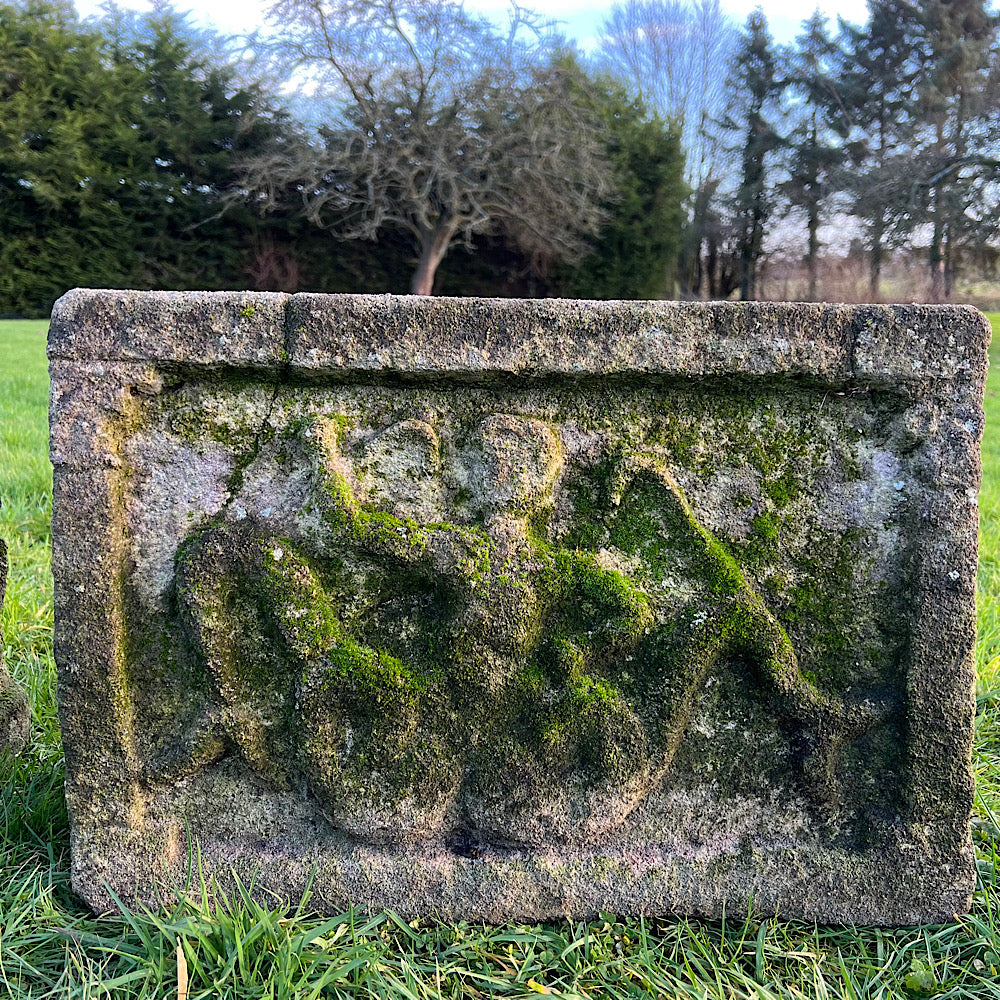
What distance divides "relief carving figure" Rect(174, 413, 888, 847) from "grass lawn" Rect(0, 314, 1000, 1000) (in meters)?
0.21

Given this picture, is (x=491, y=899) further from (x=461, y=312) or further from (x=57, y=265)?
(x=57, y=265)

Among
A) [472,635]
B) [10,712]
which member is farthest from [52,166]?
[472,635]

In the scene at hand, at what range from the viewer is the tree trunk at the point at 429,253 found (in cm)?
1560

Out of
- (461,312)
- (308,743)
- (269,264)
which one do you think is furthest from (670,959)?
(269,264)

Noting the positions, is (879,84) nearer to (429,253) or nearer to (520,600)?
(429,253)

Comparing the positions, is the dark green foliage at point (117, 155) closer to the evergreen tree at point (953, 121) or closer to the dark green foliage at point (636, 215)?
the dark green foliage at point (636, 215)

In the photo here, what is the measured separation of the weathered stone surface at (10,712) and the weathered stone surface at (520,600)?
1.95ft

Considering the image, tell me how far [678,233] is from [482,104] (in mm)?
6108

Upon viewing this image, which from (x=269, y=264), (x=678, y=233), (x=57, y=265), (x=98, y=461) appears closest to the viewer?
(x=98, y=461)

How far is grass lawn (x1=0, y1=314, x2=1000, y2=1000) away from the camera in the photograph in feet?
4.47

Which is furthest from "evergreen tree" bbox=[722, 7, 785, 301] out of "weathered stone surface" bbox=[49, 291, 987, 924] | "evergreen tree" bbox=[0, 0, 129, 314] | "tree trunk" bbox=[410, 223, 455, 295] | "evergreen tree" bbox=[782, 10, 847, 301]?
"weathered stone surface" bbox=[49, 291, 987, 924]

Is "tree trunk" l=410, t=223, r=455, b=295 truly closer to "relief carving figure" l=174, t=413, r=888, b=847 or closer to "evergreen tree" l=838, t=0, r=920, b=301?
"evergreen tree" l=838, t=0, r=920, b=301

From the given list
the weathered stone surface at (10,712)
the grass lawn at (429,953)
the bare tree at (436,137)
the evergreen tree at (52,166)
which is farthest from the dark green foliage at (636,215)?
the grass lawn at (429,953)

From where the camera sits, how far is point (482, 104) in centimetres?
1452
